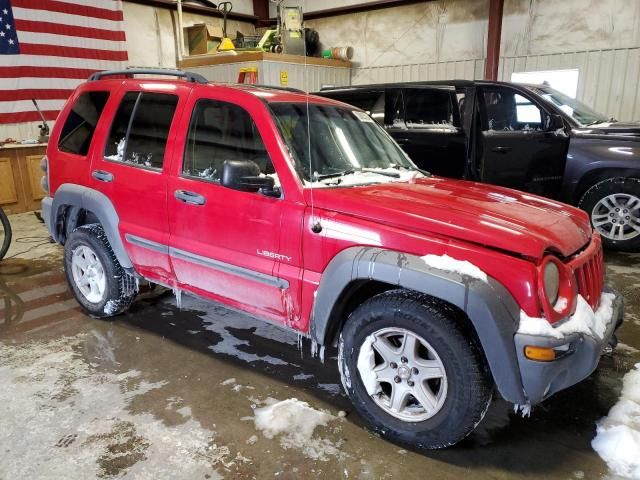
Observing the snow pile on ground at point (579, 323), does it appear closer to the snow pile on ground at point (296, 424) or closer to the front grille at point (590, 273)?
the front grille at point (590, 273)

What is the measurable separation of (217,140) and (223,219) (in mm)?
550

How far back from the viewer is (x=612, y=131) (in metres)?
5.52

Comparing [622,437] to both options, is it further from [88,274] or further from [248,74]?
[248,74]

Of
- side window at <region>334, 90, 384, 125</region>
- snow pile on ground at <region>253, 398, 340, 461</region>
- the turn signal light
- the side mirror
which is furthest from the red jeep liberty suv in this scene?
the side mirror

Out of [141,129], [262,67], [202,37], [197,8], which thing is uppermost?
[197,8]

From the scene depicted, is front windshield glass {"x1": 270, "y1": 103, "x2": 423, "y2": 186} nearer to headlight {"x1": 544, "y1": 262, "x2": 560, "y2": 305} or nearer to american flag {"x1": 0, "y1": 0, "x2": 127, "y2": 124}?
headlight {"x1": 544, "y1": 262, "x2": 560, "y2": 305}

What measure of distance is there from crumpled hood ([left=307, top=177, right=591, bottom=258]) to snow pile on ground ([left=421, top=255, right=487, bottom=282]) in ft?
0.40

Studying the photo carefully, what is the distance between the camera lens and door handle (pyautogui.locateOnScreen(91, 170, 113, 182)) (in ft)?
11.2

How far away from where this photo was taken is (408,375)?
7.54 feet

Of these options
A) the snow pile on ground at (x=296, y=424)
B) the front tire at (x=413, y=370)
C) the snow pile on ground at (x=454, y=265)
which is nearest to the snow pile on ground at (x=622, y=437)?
the front tire at (x=413, y=370)

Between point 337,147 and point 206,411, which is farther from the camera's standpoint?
point 337,147

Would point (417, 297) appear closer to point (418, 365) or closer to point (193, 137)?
point (418, 365)

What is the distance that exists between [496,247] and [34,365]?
2.98m

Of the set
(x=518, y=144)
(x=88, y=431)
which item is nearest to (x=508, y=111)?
(x=518, y=144)
